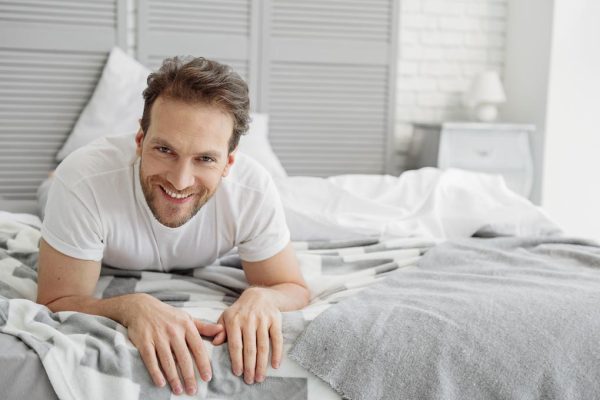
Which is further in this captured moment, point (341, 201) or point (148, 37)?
point (148, 37)

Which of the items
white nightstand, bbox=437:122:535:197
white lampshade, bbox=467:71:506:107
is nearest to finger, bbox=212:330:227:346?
white nightstand, bbox=437:122:535:197

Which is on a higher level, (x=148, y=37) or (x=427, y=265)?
(x=148, y=37)

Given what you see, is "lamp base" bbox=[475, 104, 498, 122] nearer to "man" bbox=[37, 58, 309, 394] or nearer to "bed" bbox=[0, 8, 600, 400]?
"bed" bbox=[0, 8, 600, 400]

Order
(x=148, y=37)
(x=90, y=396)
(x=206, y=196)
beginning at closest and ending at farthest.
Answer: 1. (x=90, y=396)
2. (x=206, y=196)
3. (x=148, y=37)

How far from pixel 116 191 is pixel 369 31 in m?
2.78

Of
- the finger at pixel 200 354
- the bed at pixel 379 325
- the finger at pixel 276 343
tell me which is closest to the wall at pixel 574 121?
the bed at pixel 379 325

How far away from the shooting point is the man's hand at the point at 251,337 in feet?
3.77

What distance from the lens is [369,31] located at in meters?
3.95

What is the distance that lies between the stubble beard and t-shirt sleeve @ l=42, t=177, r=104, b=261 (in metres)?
0.12

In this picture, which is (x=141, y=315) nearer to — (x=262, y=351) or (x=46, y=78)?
(x=262, y=351)

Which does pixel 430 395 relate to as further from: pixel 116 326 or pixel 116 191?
pixel 116 191

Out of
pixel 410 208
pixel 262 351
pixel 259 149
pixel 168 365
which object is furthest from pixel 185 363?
pixel 259 149

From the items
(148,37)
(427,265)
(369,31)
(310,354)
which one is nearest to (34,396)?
(310,354)

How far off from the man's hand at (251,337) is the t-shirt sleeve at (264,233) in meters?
0.27
